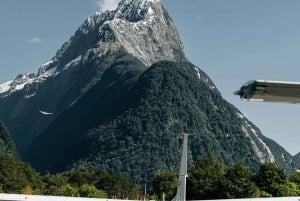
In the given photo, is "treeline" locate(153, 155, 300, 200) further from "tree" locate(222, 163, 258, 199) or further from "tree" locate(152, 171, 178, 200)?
"tree" locate(152, 171, 178, 200)

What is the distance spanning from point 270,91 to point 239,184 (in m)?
98.6

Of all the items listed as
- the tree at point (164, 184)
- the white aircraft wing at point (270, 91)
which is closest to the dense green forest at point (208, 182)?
the tree at point (164, 184)

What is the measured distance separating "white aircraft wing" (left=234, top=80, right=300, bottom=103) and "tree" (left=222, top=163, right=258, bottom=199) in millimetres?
96775

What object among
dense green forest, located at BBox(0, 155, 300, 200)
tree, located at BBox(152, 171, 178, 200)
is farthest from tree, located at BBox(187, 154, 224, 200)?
tree, located at BBox(152, 171, 178, 200)

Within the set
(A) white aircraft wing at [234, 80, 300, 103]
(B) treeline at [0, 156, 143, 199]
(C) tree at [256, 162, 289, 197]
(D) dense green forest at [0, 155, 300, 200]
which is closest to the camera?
(A) white aircraft wing at [234, 80, 300, 103]

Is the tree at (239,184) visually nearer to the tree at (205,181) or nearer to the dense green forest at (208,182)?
the dense green forest at (208,182)

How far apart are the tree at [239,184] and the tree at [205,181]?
165 centimetres

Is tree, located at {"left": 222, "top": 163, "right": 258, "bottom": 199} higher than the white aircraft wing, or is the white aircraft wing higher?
tree, located at {"left": 222, "top": 163, "right": 258, "bottom": 199}

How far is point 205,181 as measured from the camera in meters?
104

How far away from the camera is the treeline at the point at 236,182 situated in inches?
3930

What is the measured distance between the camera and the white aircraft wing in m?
3.12

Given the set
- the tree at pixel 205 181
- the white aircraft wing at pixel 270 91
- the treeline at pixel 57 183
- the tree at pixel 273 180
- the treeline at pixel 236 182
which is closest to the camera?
the white aircraft wing at pixel 270 91

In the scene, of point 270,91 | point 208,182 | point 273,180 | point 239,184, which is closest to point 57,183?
point 208,182

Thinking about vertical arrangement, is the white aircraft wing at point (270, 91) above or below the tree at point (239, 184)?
below
